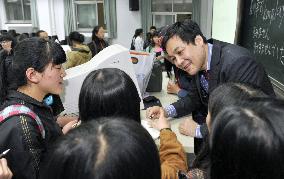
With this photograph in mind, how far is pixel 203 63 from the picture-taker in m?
1.56

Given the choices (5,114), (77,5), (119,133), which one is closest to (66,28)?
(77,5)

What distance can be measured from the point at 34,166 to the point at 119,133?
0.59 meters

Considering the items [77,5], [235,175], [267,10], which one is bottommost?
[235,175]

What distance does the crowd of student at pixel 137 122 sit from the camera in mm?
555

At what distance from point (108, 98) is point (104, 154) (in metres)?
0.44

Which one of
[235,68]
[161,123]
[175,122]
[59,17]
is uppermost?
[59,17]

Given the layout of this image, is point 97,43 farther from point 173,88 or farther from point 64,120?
point 64,120

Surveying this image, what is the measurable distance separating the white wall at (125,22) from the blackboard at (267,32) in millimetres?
5101

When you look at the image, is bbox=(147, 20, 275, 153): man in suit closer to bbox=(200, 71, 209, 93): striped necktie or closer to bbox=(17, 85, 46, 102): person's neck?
bbox=(200, 71, 209, 93): striped necktie

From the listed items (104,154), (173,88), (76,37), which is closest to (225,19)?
(173,88)

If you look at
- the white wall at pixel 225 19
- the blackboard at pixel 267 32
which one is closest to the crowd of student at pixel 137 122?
the blackboard at pixel 267 32

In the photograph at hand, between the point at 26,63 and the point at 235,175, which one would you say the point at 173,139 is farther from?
the point at 26,63

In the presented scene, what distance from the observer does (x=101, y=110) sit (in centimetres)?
95

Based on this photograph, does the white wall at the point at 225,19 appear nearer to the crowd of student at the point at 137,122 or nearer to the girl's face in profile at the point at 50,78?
the crowd of student at the point at 137,122
